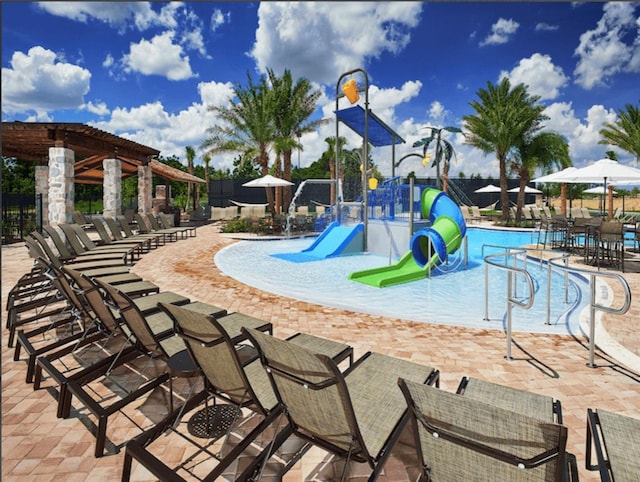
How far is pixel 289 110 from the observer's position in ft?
75.4

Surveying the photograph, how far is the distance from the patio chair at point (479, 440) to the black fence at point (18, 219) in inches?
647

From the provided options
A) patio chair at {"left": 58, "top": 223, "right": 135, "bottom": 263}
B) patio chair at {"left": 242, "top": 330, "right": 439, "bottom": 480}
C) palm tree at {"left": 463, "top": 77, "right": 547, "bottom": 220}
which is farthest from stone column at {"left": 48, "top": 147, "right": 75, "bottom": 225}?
palm tree at {"left": 463, "top": 77, "right": 547, "bottom": 220}

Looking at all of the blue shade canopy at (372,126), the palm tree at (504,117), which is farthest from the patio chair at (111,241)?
the palm tree at (504,117)

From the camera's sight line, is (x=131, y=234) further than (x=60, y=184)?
Yes

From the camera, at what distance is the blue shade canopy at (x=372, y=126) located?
1445cm

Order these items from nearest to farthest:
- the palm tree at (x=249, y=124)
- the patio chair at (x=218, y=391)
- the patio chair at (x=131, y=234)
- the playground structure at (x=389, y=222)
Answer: the patio chair at (x=218, y=391), the playground structure at (x=389, y=222), the patio chair at (x=131, y=234), the palm tree at (x=249, y=124)

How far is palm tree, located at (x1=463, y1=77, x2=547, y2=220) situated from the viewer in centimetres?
2447

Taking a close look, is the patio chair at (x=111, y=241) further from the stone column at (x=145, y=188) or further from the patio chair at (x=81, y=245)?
the stone column at (x=145, y=188)

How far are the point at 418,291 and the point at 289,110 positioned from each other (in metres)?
16.7

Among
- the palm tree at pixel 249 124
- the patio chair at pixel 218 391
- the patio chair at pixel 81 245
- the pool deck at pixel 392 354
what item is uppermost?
the palm tree at pixel 249 124

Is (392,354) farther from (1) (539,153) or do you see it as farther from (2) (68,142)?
(1) (539,153)

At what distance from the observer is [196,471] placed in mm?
2738

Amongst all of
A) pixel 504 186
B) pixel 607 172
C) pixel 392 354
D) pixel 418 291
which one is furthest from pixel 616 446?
pixel 504 186

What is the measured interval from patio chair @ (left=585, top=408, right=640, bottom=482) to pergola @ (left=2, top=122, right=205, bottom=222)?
13.3 meters
